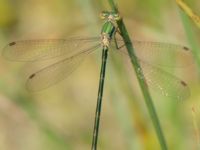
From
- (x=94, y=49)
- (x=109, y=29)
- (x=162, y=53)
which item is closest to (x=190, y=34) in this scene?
(x=162, y=53)

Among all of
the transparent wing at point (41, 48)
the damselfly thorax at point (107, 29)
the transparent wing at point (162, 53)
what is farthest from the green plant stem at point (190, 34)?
the transparent wing at point (41, 48)

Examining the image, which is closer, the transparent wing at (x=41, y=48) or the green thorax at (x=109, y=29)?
the green thorax at (x=109, y=29)

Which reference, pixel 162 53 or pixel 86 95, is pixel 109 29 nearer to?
pixel 162 53

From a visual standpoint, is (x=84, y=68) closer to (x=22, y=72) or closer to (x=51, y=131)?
(x=22, y=72)

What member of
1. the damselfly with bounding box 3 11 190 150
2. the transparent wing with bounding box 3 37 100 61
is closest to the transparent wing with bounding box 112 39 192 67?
the damselfly with bounding box 3 11 190 150

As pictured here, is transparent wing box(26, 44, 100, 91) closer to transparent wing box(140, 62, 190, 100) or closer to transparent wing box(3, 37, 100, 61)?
transparent wing box(3, 37, 100, 61)

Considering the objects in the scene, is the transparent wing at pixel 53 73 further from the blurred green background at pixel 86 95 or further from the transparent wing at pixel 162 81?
the transparent wing at pixel 162 81

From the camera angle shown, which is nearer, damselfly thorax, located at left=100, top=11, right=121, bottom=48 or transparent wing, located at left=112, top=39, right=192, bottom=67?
transparent wing, located at left=112, top=39, right=192, bottom=67

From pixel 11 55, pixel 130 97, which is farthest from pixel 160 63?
pixel 11 55
